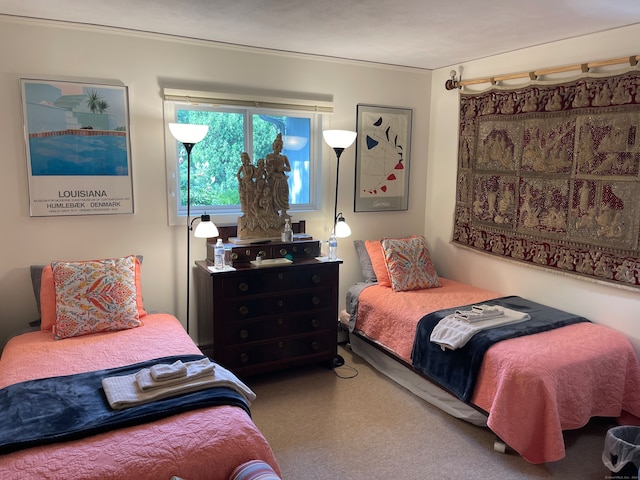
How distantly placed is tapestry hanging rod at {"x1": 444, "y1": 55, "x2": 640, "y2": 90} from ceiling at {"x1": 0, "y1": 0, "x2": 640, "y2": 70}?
191mm

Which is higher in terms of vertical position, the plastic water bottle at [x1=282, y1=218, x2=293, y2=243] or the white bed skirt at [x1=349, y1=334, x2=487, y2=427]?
the plastic water bottle at [x1=282, y1=218, x2=293, y2=243]

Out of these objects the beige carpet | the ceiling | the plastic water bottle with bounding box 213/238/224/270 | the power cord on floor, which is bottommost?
the beige carpet

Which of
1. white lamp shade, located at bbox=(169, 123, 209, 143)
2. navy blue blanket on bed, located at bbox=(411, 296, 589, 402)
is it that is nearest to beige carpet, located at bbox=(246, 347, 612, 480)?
navy blue blanket on bed, located at bbox=(411, 296, 589, 402)

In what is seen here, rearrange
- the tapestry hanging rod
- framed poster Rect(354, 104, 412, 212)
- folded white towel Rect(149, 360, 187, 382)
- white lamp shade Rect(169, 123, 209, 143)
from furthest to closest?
framed poster Rect(354, 104, 412, 212) < white lamp shade Rect(169, 123, 209, 143) < the tapestry hanging rod < folded white towel Rect(149, 360, 187, 382)

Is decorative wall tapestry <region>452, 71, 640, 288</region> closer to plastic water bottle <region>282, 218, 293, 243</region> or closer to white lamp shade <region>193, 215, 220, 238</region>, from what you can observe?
plastic water bottle <region>282, 218, 293, 243</region>

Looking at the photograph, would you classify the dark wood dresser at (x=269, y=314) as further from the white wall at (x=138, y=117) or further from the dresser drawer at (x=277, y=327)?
the white wall at (x=138, y=117)

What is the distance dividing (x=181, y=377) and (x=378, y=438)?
4.05 ft

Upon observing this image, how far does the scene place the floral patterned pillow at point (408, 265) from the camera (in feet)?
12.0

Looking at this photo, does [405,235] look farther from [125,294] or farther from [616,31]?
[125,294]

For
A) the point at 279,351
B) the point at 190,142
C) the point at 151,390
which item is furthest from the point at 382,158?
the point at 151,390

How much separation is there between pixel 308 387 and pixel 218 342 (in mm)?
698

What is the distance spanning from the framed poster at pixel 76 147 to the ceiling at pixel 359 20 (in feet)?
1.44

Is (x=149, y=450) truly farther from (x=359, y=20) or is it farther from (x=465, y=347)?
(x=359, y=20)

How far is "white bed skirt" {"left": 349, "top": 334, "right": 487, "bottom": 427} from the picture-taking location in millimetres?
2787
